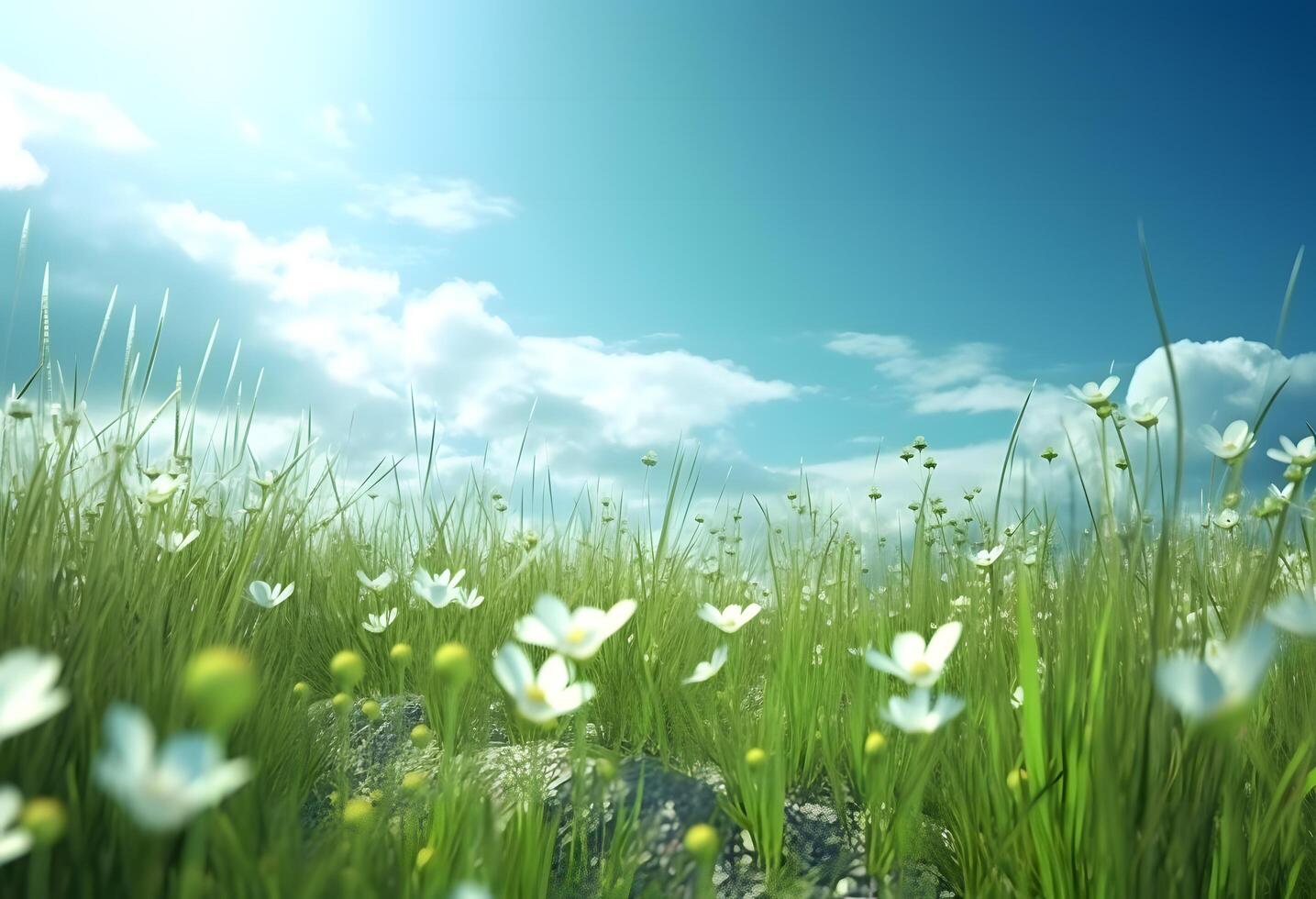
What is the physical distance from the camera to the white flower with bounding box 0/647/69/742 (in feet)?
2.64

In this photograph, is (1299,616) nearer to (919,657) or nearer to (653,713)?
(919,657)

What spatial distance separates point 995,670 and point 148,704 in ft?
4.95

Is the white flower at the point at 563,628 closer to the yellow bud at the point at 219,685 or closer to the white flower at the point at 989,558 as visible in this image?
the yellow bud at the point at 219,685

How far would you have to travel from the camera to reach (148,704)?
1.50 metres


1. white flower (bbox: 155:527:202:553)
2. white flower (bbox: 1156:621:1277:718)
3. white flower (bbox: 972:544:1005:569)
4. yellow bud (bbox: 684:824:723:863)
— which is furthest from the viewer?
white flower (bbox: 155:527:202:553)

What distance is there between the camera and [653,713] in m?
2.76

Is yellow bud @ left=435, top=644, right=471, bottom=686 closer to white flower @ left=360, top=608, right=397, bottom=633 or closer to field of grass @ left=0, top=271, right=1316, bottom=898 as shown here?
field of grass @ left=0, top=271, right=1316, bottom=898

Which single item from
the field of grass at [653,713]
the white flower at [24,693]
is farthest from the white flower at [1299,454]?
the white flower at [24,693]

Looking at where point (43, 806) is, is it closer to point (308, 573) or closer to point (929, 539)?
point (929, 539)

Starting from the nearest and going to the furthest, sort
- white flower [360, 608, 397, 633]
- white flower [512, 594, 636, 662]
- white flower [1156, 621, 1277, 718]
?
white flower [1156, 621, 1277, 718] < white flower [512, 594, 636, 662] < white flower [360, 608, 397, 633]

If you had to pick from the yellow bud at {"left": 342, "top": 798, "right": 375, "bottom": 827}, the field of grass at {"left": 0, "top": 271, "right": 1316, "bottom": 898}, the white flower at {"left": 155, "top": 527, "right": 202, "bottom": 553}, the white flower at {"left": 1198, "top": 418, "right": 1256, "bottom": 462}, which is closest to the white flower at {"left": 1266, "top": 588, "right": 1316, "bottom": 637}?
the field of grass at {"left": 0, "top": 271, "right": 1316, "bottom": 898}

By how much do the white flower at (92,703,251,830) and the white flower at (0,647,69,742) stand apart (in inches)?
3.3

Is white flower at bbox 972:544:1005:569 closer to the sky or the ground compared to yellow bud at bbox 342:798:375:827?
closer to the sky

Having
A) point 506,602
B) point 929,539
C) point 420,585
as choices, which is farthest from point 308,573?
point 929,539
